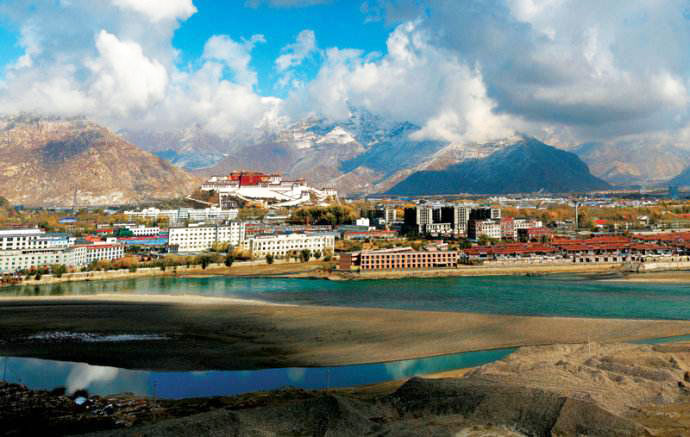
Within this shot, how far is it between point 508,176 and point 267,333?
159 metres

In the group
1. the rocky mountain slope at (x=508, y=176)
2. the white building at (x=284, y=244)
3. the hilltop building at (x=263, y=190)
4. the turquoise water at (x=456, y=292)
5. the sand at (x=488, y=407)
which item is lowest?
the sand at (x=488, y=407)

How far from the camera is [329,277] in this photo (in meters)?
31.3

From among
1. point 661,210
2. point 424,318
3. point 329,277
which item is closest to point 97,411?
point 424,318

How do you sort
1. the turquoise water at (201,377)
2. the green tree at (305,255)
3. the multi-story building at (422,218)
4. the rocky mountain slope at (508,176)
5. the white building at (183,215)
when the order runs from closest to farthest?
the turquoise water at (201,377) → the green tree at (305,255) → the multi-story building at (422,218) → the white building at (183,215) → the rocky mountain slope at (508,176)

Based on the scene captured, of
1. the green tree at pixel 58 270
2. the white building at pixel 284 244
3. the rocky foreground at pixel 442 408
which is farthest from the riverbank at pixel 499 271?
the rocky foreground at pixel 442 408

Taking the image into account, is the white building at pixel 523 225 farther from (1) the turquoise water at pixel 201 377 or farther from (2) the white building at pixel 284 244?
(1) the turquoise water at pixel 201 377

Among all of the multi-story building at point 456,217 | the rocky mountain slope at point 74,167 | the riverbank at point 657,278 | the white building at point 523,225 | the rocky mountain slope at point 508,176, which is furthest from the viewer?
the rocky mountain slope at point 508,176

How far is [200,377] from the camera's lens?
41.2 feet

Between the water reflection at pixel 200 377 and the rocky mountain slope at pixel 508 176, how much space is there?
497 feet

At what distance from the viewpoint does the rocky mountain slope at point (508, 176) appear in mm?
163125

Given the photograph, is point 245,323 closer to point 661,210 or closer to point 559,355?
point 559,355

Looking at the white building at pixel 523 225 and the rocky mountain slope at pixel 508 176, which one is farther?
the rocky mountain slope at pixel 508 176

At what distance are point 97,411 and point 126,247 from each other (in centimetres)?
3159

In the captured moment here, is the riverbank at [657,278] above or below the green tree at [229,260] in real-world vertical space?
below
